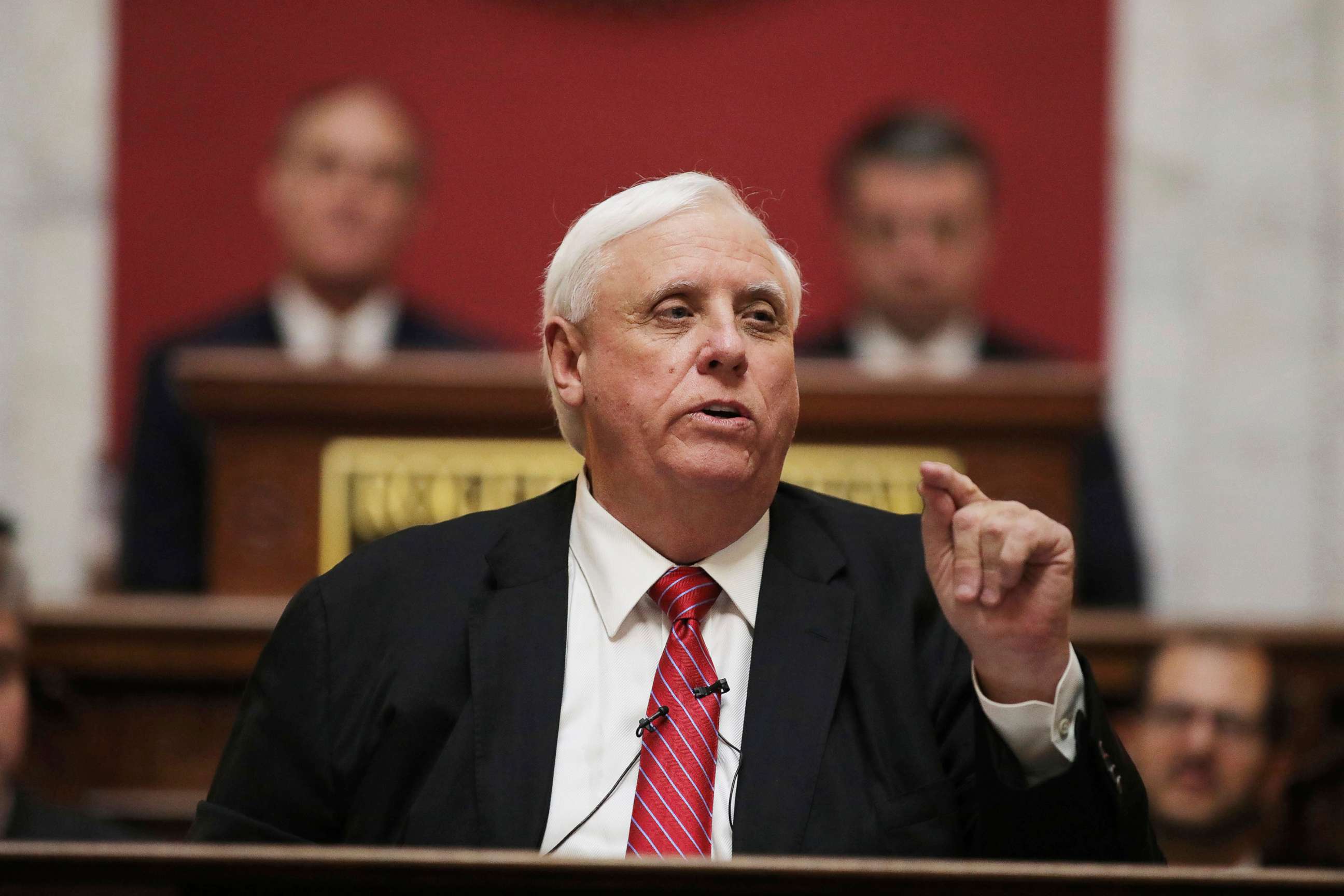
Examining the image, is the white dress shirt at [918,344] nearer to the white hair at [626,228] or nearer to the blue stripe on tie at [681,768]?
the white hair at [626,228]

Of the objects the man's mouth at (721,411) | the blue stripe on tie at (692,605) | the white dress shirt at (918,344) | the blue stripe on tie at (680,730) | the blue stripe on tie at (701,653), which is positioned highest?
the white dress shirt at (918,344)

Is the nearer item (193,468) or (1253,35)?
(193,468)

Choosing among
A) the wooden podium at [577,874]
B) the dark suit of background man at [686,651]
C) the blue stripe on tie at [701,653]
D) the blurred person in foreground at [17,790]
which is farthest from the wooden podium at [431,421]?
the wooden podium at [577,874]

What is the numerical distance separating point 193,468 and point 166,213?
6.15 ft

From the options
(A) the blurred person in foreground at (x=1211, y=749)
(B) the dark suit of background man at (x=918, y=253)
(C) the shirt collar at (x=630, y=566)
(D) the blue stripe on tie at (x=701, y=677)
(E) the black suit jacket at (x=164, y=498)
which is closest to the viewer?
(D) the blue stripe on tie at (x=701, y=677)

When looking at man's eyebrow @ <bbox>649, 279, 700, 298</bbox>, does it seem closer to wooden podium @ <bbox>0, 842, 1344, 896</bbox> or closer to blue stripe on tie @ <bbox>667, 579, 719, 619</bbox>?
blue stripe on tie @ <bbox>667, 579, 719, 619</bbox>

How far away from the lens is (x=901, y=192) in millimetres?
5992

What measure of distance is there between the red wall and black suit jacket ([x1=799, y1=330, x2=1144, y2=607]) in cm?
131

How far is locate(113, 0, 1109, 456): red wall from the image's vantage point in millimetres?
6418

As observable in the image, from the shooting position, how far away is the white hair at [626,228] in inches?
91.3

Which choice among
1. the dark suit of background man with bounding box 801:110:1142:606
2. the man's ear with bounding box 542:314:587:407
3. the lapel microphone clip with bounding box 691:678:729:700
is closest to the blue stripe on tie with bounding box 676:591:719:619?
the lapel microphone clip with bounding box 691:678:729:700

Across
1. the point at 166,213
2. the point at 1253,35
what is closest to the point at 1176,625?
the point at 1253,35

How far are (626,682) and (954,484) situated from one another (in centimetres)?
51

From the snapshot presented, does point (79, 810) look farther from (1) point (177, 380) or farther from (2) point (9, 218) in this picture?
(2) point (9, 218)
